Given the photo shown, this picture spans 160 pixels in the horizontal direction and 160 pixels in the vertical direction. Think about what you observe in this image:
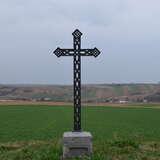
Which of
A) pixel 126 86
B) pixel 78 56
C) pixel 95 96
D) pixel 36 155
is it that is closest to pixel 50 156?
pixel 36 155

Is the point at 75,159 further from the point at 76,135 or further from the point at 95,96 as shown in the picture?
the point at 95,96

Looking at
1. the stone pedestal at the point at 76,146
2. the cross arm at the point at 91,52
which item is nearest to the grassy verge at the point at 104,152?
the stone pedestal at the point at 76,146

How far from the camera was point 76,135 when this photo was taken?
13.2 m

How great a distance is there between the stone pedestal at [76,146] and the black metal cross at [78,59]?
104 cm

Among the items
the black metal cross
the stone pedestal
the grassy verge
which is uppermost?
the black metal cross

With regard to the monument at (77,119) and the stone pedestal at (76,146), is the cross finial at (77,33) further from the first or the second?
the stone pedestal at (76,146)

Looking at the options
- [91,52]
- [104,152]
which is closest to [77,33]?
[91,52]

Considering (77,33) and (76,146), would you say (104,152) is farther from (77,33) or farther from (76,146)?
(77,33)

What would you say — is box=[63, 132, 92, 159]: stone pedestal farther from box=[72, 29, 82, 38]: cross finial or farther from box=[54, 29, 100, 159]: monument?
box=[72, 29, 82, 38]: cross finial

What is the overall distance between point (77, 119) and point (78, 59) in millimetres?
1608

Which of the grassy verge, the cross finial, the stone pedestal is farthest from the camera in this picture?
the cross finial

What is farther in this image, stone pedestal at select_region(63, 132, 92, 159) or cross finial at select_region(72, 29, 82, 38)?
cross finial at select_region(72, 29, 82, 38)

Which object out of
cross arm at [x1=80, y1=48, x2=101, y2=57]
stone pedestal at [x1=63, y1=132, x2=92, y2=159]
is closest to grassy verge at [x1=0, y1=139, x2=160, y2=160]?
stone pedestal at [x1=63, y1=132, x2=92, y2=159]

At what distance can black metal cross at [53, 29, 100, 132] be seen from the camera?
14.1m
